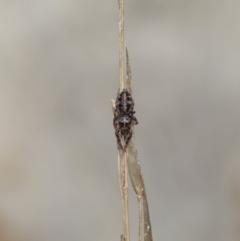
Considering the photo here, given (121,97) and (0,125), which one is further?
(0,125)

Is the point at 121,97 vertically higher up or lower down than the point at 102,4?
lower down

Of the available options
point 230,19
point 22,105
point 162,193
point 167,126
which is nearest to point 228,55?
point 230,19

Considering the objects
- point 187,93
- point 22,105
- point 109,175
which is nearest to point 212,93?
point 187,93

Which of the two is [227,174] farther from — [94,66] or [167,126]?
[94,66]

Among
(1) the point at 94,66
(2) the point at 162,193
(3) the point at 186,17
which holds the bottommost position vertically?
(2) the point at 162,193

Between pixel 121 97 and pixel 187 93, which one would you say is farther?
pixel 187 93

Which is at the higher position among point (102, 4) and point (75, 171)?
point (102, 4)

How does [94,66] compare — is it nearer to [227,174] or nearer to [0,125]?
[0,125]
